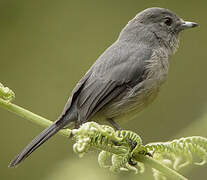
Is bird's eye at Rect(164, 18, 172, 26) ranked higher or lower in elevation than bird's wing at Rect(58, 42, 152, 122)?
higher

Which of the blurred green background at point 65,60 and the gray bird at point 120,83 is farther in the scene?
the blurred green background at point 65,60

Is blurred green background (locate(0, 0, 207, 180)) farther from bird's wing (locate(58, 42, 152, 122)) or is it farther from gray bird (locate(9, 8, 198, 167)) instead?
bird's wing (locate(58, 42, 152, 122))

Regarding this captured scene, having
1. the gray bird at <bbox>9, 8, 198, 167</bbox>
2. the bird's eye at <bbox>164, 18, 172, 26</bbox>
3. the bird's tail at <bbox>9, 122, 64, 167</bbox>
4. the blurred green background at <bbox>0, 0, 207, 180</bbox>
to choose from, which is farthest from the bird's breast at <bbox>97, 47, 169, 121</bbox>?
the blurred green background at <bbox>0, 0, 207, 180</bbox>

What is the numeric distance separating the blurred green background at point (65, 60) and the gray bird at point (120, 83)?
2.79 feet

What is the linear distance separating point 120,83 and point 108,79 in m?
0.11

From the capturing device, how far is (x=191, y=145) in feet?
7.02

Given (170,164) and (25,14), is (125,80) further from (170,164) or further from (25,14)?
(25,14)

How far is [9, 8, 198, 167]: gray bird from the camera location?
12.7ft

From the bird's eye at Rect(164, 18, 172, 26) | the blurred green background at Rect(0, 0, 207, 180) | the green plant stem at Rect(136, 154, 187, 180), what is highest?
the bird's eye at Rect(164, 18, 172, 26)

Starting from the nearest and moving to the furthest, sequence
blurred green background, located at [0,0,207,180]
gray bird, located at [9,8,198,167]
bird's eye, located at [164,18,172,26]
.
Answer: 1. gray bird, located at [9,8,198,167]
2. bird's eye, located at [164,18,172,26]
3. blurred green background, located at [0,0,207,180]

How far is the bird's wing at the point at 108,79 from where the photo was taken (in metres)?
3.88

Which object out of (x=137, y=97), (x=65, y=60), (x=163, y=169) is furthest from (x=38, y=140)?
(x=65, y=60)

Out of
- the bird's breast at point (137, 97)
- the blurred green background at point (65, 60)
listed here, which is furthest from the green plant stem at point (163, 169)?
the blurred green background at point (65, 60)

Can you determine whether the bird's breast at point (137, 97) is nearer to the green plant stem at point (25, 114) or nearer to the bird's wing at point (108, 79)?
the bird's wing at point (108, 79)
